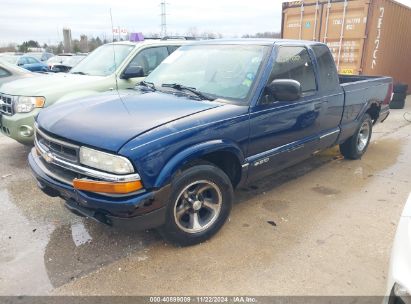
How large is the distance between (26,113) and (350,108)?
4550 millimetres

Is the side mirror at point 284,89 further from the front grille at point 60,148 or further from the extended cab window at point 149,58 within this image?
the extended cab window at point 149,58

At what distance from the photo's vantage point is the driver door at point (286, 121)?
356cm

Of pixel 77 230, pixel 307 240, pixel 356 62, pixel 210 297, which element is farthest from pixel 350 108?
pixel 356 62

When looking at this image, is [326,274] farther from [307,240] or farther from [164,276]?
[164,276]

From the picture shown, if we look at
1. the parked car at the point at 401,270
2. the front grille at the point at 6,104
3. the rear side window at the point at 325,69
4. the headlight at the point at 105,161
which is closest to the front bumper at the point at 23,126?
the front grille at the point at 6,104

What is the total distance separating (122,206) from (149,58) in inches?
164

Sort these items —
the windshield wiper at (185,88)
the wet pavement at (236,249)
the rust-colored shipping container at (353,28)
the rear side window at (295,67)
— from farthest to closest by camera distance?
the rust-colored shipping container at (353,28) → the rear side window at (295,67) → the windshield wiper at (185,88) → the wet pavement at (236,249)

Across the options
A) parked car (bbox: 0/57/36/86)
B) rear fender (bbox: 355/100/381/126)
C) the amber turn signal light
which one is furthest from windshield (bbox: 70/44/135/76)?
rear fender (bbox: 355/100/381/126)

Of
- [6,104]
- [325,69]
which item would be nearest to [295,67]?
[325,69]

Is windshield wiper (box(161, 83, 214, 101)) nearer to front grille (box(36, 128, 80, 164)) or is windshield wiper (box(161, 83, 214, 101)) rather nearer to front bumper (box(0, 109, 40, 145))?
front grille (box(36, 128, 80, 164))

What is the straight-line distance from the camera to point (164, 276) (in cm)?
287

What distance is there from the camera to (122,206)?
268 cm

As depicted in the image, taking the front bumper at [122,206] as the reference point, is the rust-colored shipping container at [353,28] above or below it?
above

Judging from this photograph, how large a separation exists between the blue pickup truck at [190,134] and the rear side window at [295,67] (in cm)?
2
